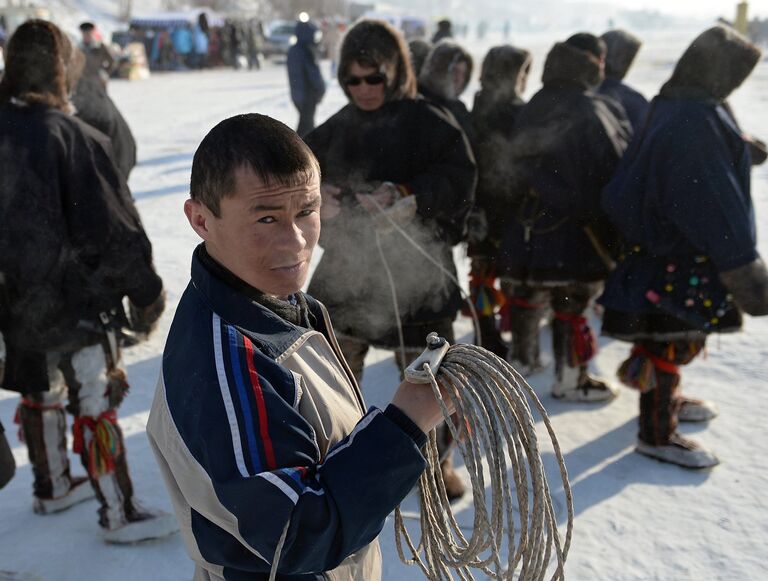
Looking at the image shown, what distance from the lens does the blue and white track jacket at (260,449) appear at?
117cm

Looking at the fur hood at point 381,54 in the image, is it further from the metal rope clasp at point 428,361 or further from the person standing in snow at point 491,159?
the metal rope clasp at point 428,361

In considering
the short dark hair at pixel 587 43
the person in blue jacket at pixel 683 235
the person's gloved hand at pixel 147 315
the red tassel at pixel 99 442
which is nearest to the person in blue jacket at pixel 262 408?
the red tassel at pixel 99 442

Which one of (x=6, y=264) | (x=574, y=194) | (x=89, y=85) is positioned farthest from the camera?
(x=89, y=85)

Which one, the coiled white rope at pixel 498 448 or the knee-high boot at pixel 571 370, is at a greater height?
the coiled white rope at pixel 498 448

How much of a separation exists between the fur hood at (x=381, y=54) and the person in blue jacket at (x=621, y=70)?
2.41m

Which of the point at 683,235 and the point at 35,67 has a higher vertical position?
the point at 35,67

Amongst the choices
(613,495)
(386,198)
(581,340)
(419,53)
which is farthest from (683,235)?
(419,53)

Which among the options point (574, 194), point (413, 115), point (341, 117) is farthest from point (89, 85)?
point (574, 194)

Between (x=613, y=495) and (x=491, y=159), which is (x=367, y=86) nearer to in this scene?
(x=491, y=159)

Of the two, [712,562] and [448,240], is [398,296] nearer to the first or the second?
[448,240]

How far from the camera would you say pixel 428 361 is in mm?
1381

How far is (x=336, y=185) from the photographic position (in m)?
3.08

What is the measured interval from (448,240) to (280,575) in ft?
6.75

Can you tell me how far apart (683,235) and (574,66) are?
45.1 inches
